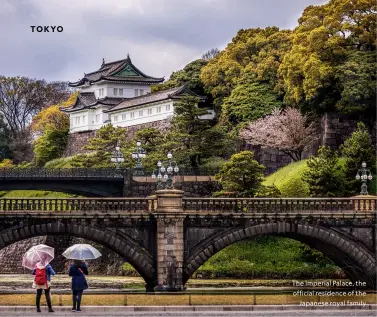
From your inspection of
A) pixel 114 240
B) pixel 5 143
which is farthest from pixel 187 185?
pixel 5 143

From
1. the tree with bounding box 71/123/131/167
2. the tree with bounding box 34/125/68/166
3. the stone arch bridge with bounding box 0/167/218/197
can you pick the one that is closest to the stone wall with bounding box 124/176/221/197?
the stone arch bridge with bounding box 0/167/218/197

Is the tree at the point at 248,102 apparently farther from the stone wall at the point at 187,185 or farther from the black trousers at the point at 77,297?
the black trousers at the point at 77,297

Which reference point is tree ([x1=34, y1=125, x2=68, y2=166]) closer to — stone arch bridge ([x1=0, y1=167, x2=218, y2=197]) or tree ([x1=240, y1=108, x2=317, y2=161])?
stone arch bridge ([x1=0, y1=167, x2=218, y2=197])

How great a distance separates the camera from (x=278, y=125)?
98.3 meters

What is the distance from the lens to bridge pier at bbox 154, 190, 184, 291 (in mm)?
62625

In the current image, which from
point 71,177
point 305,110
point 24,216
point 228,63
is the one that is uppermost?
point 228,63

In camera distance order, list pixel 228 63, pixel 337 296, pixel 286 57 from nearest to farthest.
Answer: pixel 337 296 < pixel 286 57 < pixel 228 63

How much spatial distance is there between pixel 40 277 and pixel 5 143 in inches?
4014

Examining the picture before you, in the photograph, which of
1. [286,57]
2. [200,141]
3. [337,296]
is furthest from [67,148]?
[337,296]

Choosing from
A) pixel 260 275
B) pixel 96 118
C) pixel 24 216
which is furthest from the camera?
pixel 96 118

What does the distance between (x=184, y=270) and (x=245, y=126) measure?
4141 centimetres

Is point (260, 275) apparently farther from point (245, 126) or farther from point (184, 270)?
point (245, 126)

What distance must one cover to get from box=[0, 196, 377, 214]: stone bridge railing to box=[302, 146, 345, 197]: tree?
14605 mm

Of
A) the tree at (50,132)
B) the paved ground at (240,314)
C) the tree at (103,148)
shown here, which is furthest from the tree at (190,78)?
the paved ground at (240,314)
